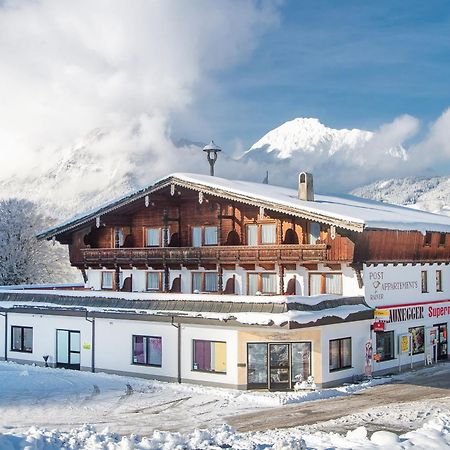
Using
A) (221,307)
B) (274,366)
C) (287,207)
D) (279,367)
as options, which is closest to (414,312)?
(287,207)

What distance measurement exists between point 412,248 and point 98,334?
52.9ft

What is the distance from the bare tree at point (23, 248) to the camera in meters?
63.8

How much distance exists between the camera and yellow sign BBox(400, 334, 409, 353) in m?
35.4

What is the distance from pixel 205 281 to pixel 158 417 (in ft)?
45.6

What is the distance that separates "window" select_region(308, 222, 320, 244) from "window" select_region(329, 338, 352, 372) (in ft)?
16.5

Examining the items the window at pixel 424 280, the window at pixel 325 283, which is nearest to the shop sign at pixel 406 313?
the window at pixel 424 280

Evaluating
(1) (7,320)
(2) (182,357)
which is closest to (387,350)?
(2) (182,357)

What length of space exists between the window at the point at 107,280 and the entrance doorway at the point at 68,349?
6498 mm

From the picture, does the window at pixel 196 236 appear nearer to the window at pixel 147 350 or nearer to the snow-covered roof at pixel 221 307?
the snow-covered roof at pixel 221 307

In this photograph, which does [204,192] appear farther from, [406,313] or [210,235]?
[406,313]

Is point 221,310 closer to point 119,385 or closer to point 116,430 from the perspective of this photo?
point 119,385

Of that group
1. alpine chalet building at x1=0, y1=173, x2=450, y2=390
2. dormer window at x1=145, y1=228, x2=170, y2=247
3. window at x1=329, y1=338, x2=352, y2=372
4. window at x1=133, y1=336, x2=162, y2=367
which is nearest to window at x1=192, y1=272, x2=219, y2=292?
alpine chalet building at x1=0, y1=173, x2=450, y2=390

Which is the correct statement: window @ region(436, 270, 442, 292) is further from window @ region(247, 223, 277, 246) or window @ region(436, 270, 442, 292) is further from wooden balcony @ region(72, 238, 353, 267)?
window @ region(247, 223, 277, 246)

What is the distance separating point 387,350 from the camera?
34.7 metres
